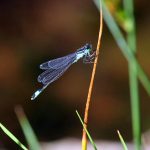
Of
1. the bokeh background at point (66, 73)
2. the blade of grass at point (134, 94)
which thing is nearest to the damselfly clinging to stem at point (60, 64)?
the blade of grass at point (134, 94)

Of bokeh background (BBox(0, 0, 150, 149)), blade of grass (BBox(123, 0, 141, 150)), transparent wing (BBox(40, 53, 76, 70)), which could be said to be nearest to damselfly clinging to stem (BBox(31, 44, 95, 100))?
transparent wing (BBox(40, 53, 76, 70))

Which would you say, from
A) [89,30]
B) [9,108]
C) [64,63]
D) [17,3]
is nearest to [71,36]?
[89,30]

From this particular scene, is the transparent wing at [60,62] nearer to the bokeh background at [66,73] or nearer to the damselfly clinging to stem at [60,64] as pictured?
the damselfly clinging to stem at [60,64]

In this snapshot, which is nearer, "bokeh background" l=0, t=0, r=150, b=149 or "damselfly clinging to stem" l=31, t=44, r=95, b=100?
"damselfly clinging to stem" l=31, t=44, r=95, b=100

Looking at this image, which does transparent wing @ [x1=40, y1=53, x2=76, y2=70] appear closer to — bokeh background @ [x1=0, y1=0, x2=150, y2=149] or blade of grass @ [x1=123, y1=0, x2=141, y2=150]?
blade of grass @ [x1=123, y1=0, x2=141, y2=150]

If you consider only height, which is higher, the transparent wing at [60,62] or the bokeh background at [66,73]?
the bokeh background at [66,73]

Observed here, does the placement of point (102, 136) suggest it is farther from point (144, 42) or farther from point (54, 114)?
point (144, 42)

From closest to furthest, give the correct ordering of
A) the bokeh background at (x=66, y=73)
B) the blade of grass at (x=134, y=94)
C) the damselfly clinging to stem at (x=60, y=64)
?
the blade of grass at (x=134, y=94) < the damselfly clinging to stem at (x=60, y=64) < the bokeh background at (x=66, y=73)

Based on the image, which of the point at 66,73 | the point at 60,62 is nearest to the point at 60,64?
the point at 60,62
